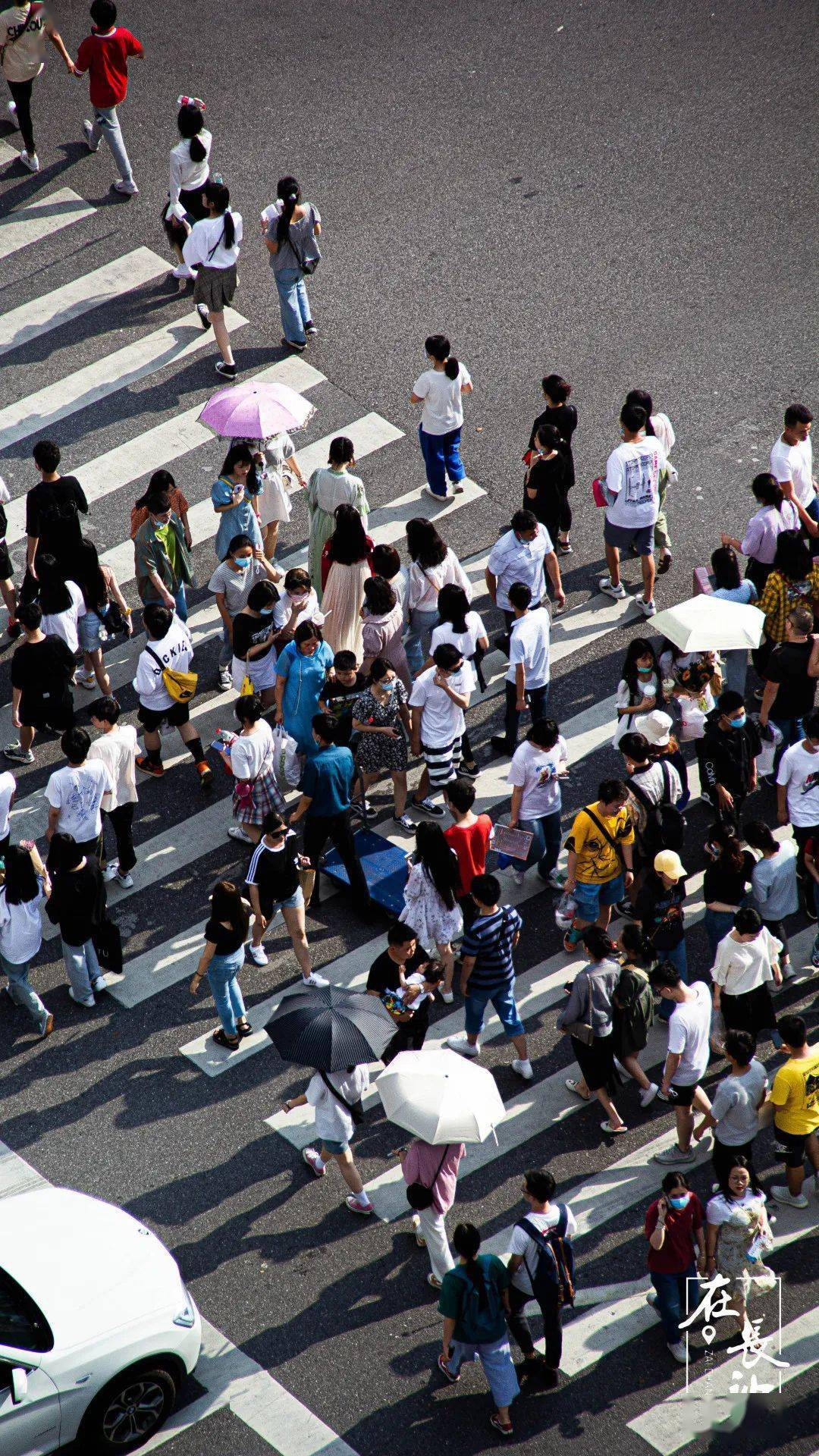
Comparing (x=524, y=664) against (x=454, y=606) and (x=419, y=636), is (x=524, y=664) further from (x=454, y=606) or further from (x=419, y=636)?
(x=419, y=636)

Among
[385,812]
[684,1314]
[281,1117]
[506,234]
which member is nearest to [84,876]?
[281,1117]

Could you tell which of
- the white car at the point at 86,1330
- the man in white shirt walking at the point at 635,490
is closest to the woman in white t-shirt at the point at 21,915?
the white car at the point at 86,1330

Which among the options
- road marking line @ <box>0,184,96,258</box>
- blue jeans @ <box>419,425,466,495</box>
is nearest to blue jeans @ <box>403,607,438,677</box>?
blue jeans @ <box>419,425,466,495</box>

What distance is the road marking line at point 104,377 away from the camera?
54.4ft

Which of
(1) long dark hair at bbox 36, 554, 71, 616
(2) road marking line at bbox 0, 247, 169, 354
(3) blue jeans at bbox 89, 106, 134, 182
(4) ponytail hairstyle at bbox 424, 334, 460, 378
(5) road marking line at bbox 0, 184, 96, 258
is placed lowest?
(1) long dark hair at bbox 36, 554, 71, 616

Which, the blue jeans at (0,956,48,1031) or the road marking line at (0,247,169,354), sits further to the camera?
the road marking line at (0,247,169,354)

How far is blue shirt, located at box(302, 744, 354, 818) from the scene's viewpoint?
11984 millimetres

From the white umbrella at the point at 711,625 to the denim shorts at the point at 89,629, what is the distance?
175 inches

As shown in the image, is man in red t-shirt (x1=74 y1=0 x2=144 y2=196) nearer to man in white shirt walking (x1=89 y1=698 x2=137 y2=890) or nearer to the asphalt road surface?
the asphalt road surface

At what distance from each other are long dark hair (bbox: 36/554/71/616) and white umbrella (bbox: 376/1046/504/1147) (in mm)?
5152

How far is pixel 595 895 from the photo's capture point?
1185cm

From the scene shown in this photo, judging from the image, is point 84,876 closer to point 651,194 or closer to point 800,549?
point 800,549

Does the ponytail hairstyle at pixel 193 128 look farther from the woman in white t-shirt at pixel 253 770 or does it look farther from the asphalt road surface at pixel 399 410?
the woman in white t-shirt at pixel 253 770

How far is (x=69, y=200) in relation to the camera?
18.6 meters
